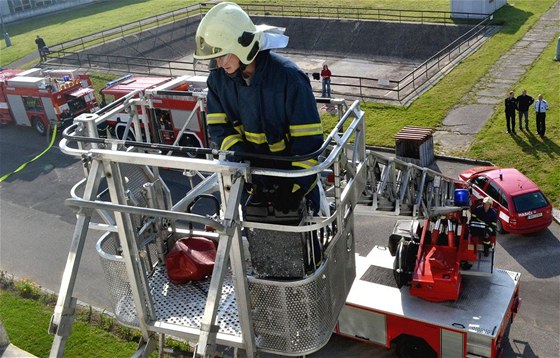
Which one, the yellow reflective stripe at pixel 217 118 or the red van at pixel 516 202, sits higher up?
the yellow reflective stripe at pixel 217 118

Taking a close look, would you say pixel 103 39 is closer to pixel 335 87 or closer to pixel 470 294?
pixel 335 87

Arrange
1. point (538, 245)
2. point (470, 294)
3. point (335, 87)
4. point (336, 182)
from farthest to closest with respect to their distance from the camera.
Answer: point (335, 87)
point (538, 245)
point (470, 294)
point (336, 182)

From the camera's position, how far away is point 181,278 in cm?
662

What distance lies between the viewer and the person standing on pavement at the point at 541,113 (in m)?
19.6

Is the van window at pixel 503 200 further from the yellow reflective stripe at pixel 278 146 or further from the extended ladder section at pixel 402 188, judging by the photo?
the yellow reflective stripe at pixel 278 146

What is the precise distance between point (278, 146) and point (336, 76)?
1970 cm

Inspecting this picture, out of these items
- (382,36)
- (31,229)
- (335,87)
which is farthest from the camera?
(382,36)

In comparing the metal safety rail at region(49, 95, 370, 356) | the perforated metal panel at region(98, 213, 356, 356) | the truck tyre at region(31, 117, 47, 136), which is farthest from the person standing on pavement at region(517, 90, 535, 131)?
the truck tyre at region(31, 117, 47, 136)

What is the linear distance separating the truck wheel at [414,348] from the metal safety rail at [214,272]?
4.50 metres

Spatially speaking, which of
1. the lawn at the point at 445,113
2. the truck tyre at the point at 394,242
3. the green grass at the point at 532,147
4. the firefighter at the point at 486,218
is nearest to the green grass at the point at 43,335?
the lawn at the point at 445,113

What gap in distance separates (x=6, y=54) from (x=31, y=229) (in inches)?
1022

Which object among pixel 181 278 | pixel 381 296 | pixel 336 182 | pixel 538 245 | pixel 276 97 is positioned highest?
pixel 276 97

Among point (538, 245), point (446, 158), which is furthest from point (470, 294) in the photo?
point (446, 158)

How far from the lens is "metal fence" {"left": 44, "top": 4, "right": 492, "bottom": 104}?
86.5ft
